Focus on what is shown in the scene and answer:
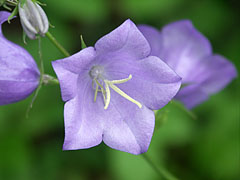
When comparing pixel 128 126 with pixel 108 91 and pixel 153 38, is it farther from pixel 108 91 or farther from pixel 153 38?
pixel 153 38

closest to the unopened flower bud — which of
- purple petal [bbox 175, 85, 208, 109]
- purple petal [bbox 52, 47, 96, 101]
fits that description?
purple petal [bbox 52, 47, 96, 101]

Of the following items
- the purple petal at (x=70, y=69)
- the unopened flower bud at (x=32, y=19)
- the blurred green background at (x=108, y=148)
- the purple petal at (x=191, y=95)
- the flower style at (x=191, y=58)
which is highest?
the unopened flower bud at (x=32, y=19)

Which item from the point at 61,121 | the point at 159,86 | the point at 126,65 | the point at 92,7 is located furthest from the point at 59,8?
the point at 159,86

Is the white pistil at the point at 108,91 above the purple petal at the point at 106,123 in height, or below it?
above

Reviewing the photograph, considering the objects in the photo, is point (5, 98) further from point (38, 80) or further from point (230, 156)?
point (230, 156)

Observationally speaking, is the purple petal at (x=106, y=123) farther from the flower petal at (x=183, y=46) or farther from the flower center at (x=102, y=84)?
the flower petal at (x=183, y=46)

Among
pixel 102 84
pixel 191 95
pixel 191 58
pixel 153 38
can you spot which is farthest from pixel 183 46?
pixel 102 84

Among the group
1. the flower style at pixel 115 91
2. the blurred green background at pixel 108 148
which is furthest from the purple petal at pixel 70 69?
the blurred green background at pixel 108 148
